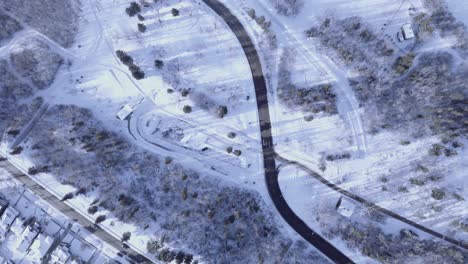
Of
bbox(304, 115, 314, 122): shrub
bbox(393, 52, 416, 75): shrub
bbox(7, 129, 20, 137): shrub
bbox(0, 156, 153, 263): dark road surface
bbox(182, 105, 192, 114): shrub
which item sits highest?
bbox(393, 52, 416, 75): shrub

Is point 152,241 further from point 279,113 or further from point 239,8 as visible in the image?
point 239,8

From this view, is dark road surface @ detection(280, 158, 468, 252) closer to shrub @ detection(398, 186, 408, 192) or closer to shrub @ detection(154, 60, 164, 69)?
shrub @ detection(398, 186, 408, 192)

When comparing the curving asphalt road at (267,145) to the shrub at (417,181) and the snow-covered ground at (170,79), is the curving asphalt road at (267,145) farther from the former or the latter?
the shrub at (417,181)

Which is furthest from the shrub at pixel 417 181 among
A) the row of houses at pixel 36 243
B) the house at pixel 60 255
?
the house at pixel 60 255

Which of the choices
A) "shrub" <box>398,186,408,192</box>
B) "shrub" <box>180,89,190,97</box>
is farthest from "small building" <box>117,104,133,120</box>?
"shrub" <box>398,186,408,192</box>

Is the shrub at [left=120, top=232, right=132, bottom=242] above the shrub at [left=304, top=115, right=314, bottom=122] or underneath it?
underneath

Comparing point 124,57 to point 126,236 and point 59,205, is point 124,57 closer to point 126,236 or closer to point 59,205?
point 59,205
